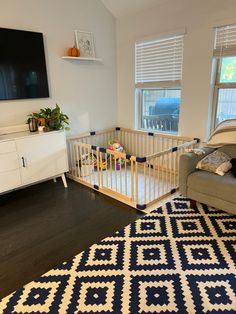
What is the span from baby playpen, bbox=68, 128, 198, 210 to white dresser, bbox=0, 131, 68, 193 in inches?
14.6

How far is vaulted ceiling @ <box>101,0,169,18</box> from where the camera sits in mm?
3349

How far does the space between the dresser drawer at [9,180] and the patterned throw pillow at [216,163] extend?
2048 millimetres

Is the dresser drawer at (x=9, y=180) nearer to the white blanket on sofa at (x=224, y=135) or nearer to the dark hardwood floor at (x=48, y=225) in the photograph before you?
the dark hardwood floor at (x=48, y=225)

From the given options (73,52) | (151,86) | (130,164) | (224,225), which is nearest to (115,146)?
(130,164)

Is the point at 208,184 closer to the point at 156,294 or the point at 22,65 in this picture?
the point at 156,294

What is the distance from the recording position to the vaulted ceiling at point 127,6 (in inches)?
132

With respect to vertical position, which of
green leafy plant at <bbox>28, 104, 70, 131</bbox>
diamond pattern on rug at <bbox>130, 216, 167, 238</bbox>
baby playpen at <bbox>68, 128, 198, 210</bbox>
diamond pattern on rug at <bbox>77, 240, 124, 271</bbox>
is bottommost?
diamond pattern on rug at <bbox>77, 240, 124, 271</bbox>

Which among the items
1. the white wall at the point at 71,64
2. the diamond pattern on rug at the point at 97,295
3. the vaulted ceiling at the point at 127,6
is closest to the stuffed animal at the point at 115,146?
the white wall at the point at 71,64

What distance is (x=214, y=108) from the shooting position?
→ 3133 mm

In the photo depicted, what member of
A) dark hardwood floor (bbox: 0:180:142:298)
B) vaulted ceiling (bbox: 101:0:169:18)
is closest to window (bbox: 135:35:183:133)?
vaulted ceiling (bbox: 101:0:169:18)

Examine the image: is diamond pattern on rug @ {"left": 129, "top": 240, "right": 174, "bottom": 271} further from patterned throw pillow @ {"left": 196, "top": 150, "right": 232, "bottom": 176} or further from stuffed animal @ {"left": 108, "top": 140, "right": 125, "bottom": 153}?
stuffed animal @ {"left": 108, "top": 140, "right": 125, "bottom": 153}

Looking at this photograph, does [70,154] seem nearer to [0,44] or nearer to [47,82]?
[47,82]

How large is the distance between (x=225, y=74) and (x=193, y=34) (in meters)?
0.66

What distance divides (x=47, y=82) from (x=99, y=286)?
8.60ft
